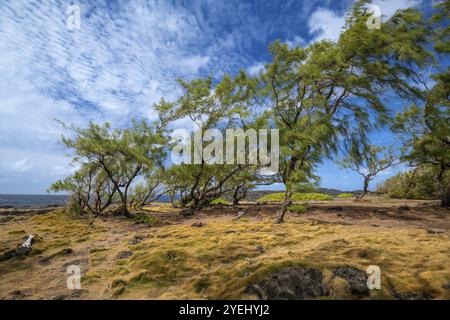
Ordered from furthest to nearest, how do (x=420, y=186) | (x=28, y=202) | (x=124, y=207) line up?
1. (x=28, y=202)
2. (x=420, y=186)
3. (x=124, y=207)

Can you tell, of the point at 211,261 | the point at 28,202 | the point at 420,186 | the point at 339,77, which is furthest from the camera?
the point at 28,202

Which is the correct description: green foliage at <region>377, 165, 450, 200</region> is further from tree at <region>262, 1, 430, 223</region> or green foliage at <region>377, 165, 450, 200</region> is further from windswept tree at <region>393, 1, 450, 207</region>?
tree at <region>262, 1, 430, 223</region>

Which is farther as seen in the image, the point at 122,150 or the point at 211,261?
the point at 122,150

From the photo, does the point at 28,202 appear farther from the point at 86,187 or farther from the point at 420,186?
the point at 420,186

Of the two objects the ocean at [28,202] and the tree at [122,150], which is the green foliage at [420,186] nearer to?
the tree at [122,150]

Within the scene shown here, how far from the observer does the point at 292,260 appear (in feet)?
17.4

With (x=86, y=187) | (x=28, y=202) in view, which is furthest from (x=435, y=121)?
(x=28, y=202)

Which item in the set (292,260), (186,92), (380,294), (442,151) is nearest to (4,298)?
(292,260)

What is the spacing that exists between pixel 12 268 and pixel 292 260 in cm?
727

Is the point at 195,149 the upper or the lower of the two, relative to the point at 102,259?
upper

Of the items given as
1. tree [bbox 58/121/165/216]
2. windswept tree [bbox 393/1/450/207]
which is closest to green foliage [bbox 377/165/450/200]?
windswept tree [bbox 393/1/450/207]

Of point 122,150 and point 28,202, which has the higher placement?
point 122,150

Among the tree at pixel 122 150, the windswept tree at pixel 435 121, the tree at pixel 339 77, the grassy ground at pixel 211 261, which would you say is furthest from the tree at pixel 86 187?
the windswept tree at pixel 435 121
